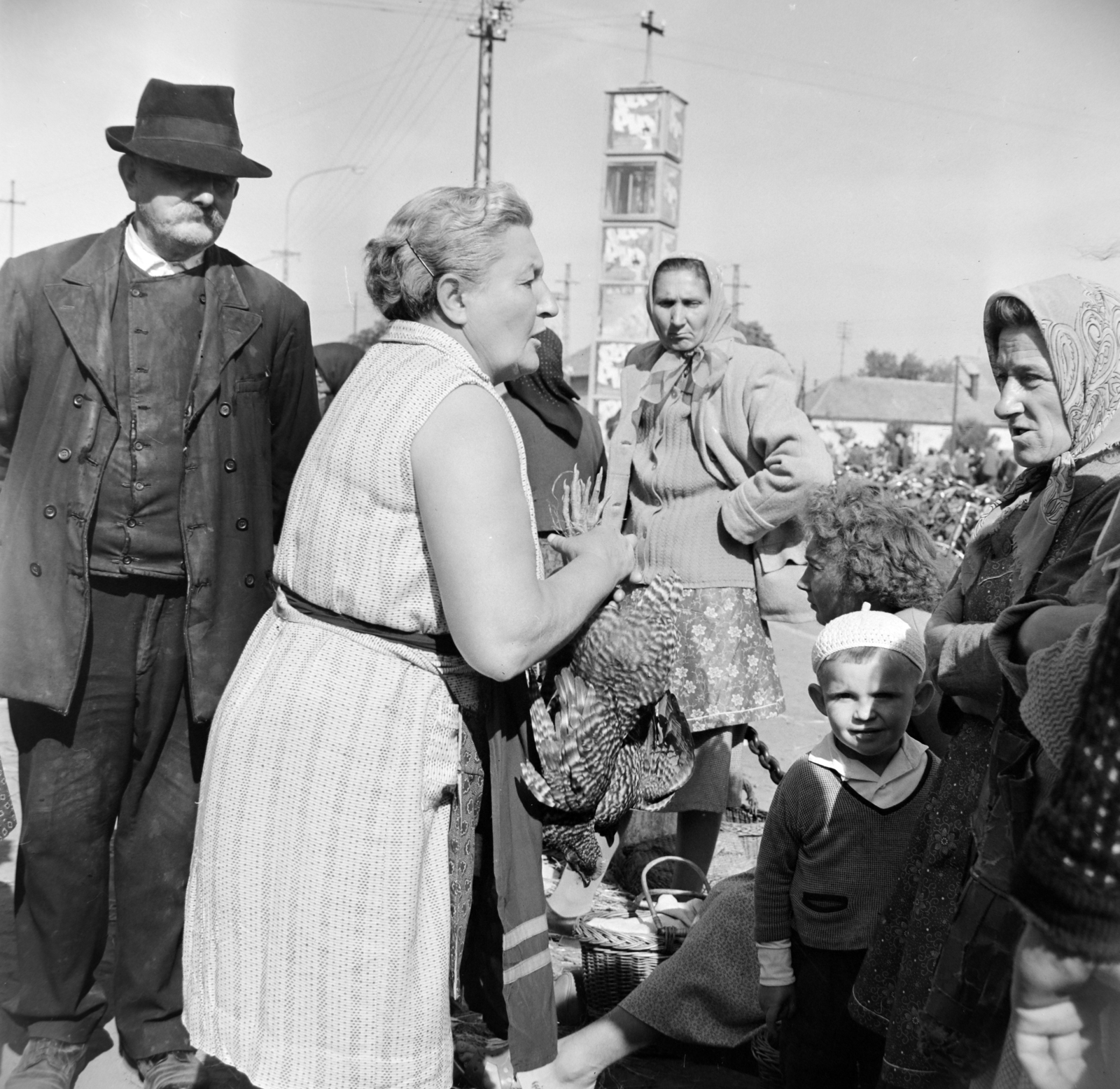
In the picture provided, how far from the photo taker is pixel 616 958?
3.28 m

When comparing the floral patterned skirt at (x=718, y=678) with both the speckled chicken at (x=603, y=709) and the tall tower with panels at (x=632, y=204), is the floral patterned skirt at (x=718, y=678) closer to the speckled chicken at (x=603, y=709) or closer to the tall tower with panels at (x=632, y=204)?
the speckled chicken at (x=603, y=709)

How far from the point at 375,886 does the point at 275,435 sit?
1639mm

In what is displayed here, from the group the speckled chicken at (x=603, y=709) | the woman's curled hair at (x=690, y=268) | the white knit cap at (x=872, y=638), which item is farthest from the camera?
the woman's curled hair at (x=690, y=268)

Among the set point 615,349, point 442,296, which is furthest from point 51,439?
point 615,349

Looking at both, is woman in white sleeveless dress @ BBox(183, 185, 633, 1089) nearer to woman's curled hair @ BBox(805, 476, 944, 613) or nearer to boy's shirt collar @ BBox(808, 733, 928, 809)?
boy's shirt collar @ BBox(808, 733, 928, 809)

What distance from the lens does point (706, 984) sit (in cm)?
296

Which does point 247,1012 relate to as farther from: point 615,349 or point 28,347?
point 615,349

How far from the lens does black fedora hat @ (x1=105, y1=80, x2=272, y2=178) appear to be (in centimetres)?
293

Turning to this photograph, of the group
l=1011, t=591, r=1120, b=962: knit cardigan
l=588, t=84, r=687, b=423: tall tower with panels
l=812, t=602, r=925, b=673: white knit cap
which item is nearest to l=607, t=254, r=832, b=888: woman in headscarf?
l=812, t=602, r=925, b=673: white knit cap

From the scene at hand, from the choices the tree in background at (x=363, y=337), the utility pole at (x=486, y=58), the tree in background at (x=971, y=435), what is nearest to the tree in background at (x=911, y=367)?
the tree in background at (x=971, y=435)

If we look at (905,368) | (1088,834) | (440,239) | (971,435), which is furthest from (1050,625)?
(905,368)

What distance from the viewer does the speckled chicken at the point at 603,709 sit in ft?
6.77

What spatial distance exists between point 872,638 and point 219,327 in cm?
177

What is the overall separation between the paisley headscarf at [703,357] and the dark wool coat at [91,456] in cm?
144
